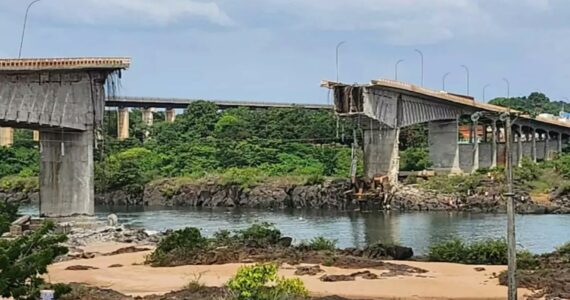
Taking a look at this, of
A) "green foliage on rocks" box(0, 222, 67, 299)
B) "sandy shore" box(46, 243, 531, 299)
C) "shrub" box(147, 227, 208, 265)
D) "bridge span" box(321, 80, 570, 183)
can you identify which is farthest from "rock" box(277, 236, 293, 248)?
"bridge span" box(321, 80, 570, 183)

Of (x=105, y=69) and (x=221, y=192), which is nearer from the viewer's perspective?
(x=105, y=69)

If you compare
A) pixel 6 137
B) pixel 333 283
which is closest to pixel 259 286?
pixel 333 283

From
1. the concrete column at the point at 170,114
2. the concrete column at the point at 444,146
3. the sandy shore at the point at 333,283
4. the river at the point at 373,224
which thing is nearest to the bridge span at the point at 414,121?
the concrete column at the point at 444,146

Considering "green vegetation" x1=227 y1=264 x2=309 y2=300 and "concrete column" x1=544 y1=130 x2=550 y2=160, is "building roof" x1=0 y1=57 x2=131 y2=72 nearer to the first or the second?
"green vegetation" x1=227 y1=264 x2=309 y2=300

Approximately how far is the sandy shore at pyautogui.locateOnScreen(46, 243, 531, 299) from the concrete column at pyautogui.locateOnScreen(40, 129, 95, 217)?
45.0 ft

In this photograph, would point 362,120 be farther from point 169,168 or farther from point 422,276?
point 422,276

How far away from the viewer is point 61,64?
1784 inches

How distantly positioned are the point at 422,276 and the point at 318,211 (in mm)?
52603

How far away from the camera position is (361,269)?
30.2 meters

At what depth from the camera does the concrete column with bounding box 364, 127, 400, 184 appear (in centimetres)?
8388

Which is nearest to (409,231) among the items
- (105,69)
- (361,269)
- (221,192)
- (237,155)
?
(105,69)

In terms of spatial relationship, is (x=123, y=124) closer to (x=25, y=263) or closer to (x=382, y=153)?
(x=382, y=153)

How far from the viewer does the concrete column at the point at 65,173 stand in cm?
4738

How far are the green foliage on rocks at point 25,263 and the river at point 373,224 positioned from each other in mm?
24791
